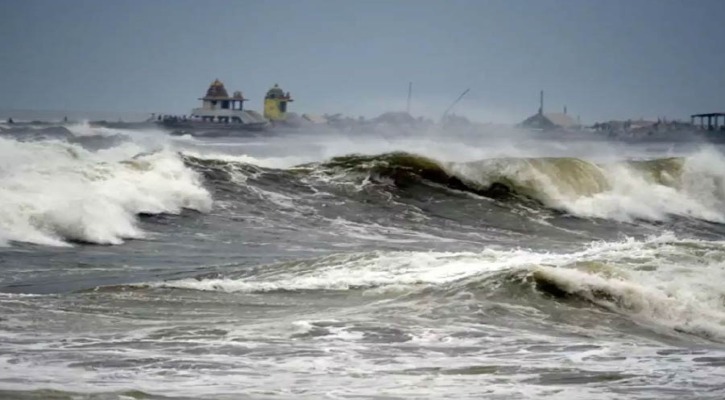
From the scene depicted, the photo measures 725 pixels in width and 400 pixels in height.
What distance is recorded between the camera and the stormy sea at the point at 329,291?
934 cm

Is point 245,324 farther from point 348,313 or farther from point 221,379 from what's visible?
point 221,379

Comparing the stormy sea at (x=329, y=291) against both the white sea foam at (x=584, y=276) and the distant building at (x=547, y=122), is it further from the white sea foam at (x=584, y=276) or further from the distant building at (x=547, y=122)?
the distant building at (x=547, y=122)

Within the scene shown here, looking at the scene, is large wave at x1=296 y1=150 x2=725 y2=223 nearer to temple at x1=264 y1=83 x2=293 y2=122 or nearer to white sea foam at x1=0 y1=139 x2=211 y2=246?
white sea foam at x1=0 y1=139 x2=211 y2=246

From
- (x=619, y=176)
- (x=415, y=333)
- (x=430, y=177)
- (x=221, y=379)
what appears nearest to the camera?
(x=221, y=379)

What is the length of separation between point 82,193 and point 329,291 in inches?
384

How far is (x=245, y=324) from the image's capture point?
11.7 m

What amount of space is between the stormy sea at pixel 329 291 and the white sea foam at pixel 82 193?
66 mm

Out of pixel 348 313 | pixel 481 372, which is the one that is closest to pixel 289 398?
pixel 481 372

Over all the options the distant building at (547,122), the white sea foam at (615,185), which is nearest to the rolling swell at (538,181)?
the white sea foam at (615,185)

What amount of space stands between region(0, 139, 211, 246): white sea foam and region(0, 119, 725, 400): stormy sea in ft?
0.21

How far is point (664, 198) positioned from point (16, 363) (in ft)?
81.7

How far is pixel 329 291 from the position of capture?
1406 centimetres

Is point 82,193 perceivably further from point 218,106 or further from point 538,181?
point 218,106

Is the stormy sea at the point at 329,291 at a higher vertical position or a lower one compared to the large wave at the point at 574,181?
lower
